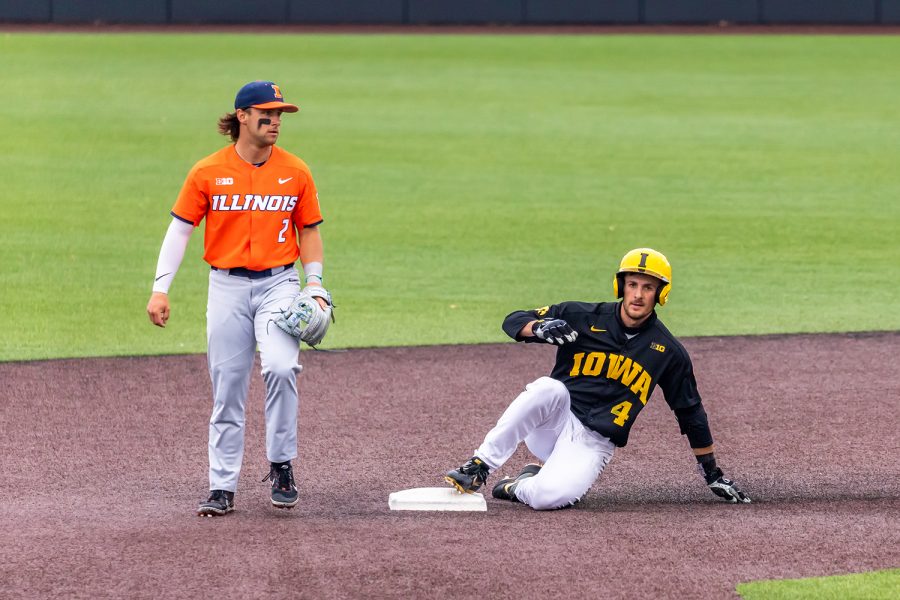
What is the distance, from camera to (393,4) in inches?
1439

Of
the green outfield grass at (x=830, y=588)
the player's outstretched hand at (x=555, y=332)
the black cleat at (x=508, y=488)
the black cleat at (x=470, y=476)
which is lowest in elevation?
the black cleat at (x=508, y=488)

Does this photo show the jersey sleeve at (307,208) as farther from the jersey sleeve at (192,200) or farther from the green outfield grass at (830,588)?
the green outfield grass at (830,588)

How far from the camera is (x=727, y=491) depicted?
6543 mm

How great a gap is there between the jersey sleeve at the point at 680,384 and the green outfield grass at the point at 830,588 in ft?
4.70

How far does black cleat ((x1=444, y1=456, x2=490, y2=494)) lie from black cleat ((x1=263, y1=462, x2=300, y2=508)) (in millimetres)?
751

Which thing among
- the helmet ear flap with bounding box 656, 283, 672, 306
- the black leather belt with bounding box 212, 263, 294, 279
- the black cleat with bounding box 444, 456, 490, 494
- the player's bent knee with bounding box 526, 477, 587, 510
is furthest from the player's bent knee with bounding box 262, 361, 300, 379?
the helmet ear flap with bounding box 656, 283, 672, 306

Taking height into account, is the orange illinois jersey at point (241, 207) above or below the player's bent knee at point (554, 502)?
above

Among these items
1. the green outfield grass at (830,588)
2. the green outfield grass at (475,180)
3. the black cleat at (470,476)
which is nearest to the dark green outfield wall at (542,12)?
the green outfield grass at (475,180)

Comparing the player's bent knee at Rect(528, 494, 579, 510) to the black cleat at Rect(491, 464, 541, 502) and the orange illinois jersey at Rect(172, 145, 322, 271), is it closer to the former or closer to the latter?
the black cleat at Rect(491, 464, 541, 502)

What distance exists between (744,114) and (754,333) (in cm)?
1296

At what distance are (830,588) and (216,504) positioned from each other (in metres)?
2.69

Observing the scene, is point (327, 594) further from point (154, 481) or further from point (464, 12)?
point (464, 12)

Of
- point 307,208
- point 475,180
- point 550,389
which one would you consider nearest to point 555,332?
point 550,389

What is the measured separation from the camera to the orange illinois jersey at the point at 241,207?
6.19 m
